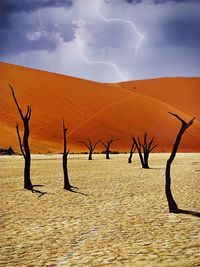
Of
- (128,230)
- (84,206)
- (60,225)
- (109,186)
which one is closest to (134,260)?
(128,230)

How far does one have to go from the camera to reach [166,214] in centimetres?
1076

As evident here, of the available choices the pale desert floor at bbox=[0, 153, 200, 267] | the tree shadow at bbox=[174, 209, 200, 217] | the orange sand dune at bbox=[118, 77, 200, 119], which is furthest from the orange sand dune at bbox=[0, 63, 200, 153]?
the tree shadow at bbox=[174, 209, 200, 217]

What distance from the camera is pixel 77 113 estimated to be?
82.1 m

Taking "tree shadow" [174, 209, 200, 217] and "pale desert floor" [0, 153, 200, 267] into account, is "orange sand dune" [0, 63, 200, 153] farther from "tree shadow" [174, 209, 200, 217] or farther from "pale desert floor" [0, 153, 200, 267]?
"tree shadow" [174, 209, 200, 217]

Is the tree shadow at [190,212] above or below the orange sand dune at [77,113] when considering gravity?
below

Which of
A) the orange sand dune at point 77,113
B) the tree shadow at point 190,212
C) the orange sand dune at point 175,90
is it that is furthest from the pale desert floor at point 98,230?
the orange sand dune at point 175,90

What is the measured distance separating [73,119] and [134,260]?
73300 mm

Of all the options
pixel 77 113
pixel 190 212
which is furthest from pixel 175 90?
pixel 190 212

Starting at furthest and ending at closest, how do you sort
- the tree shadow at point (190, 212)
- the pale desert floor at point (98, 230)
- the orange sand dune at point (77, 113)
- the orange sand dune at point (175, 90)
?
the orange sand dune at point (175, 90), the orange sand dune at point (77, 113), the tree shadow at point (190, 212), the pale desert floor at point (98, 230)

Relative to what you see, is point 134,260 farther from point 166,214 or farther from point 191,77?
point 191,77

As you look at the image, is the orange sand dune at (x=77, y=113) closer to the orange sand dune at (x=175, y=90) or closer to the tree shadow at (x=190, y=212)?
the orange sand dune at (x=175, y=90)

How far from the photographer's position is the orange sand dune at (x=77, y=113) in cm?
7138

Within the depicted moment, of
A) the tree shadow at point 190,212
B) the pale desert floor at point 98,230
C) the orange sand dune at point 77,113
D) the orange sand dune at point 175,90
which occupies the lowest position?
the pale desert floor at point 98,230

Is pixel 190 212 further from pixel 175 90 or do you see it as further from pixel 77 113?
pixel 175 90
